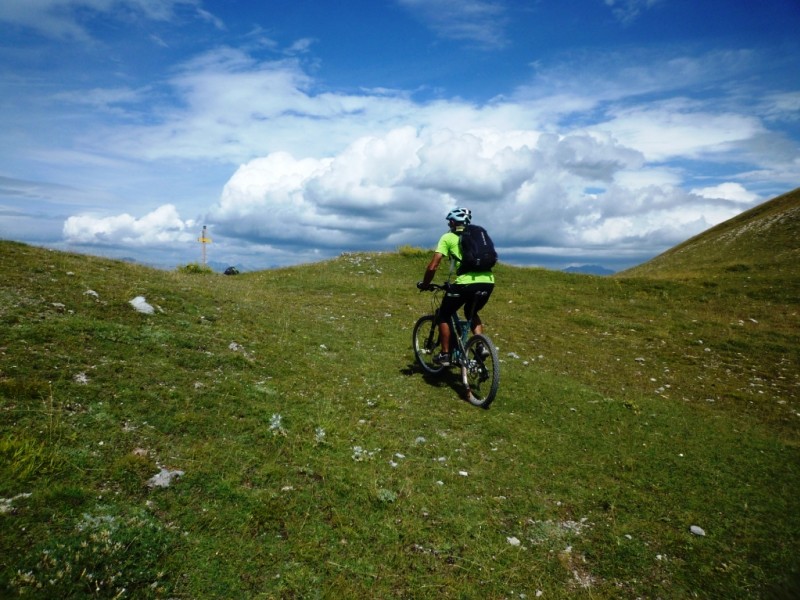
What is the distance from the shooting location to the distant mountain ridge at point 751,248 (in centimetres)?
3047

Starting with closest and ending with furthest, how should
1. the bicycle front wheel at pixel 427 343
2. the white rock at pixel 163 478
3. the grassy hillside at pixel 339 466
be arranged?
the grassy hillside at pixel 339 466 < the white rock at pixel 163 478 < the bicycle front wheel at pixel 427 343

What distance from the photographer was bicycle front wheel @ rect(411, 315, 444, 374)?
11.8 m

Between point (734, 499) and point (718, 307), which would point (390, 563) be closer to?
point (734, 499)

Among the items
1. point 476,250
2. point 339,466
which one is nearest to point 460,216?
point 476,250

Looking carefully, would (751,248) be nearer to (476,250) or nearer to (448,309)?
(448,309)

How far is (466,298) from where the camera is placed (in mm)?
10508

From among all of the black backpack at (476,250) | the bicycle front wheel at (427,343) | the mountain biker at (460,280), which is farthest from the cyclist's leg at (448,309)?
the black backpack at (476,250)

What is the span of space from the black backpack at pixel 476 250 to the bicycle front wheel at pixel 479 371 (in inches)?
65.7

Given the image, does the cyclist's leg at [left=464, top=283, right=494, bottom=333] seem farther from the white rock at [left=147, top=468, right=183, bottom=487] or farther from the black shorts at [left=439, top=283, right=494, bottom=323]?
the white rock at [left=147, top=468, right=183, bottom=487]

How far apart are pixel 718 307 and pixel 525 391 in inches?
696

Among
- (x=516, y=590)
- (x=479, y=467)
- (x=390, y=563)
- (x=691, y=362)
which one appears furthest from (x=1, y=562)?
(x=691, y=362)

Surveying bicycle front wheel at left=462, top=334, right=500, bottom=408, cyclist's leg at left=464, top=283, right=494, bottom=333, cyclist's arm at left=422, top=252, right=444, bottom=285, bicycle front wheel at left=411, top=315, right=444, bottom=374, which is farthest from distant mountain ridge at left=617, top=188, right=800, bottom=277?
cyclist's arm at left=422, top=252, right=444, bottom=285

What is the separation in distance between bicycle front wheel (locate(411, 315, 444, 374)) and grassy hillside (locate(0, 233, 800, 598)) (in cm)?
49

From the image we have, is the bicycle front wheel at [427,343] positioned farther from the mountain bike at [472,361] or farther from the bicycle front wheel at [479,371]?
the bicycle front wheel at [479,371]
